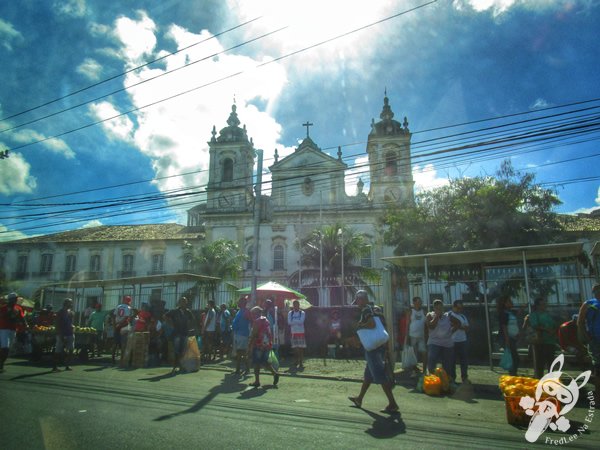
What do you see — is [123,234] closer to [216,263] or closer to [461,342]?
[216,263]

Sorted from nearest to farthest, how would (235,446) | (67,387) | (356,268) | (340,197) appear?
(235,446)
(67,387)
(356,268)
(340,197)

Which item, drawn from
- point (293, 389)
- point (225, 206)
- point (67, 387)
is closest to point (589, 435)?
point (293, 389)

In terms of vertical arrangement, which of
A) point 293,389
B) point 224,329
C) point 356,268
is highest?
point 356,268

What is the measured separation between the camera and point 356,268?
26.3 m

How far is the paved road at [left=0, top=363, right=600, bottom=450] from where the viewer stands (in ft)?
15.3

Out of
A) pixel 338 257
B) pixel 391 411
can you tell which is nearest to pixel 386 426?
pixel 391 411

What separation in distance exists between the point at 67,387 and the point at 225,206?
2947cm

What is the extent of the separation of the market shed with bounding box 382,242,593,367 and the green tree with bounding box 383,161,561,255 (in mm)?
2468

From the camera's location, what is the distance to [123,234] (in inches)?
1628

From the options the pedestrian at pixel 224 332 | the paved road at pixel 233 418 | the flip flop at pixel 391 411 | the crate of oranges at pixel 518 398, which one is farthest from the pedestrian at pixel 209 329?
the crate of oranges at pixel 518 398

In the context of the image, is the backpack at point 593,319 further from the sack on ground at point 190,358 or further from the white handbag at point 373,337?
the sack on ground at point 190,358

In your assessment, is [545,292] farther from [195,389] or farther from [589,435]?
[195,389]

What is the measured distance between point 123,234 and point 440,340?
38797mm

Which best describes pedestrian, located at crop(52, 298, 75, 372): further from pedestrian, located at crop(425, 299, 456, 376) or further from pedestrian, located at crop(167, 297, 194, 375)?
pedestrian, located at crop(425, 299, 456, 376)
